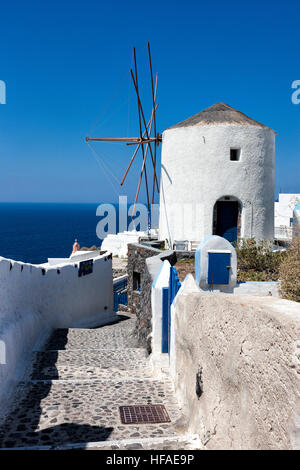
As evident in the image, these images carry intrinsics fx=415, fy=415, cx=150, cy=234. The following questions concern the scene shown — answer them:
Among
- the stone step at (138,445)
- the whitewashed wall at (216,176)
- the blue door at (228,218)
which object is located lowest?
the stone step at (138,445)

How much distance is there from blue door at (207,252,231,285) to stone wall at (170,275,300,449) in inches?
177

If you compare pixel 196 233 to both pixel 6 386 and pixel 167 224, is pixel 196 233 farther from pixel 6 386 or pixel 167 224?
pixel 6 386

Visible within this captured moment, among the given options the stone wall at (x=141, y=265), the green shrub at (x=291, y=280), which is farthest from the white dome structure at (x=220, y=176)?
the green shrub at (x=291, y=280)

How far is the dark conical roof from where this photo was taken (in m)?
15.7

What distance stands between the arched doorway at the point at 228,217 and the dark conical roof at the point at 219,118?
2897 mm

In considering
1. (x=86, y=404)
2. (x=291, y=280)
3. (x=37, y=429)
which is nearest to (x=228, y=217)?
(x=291, y=280)

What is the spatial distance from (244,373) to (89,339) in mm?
7932

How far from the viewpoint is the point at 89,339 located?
10.3 metres

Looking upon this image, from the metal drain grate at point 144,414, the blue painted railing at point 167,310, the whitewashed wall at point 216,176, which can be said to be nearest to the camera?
the metal drain grate at point 144,414

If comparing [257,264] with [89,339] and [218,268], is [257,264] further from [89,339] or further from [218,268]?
[89,339]

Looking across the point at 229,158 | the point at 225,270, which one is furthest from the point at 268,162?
the point at 225,270

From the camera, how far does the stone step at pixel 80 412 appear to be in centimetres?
396

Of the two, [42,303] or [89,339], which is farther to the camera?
[89,339]

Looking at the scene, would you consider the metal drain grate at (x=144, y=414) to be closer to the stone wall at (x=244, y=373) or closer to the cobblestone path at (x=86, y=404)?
the cobblestone path at (x=86, y=404)
